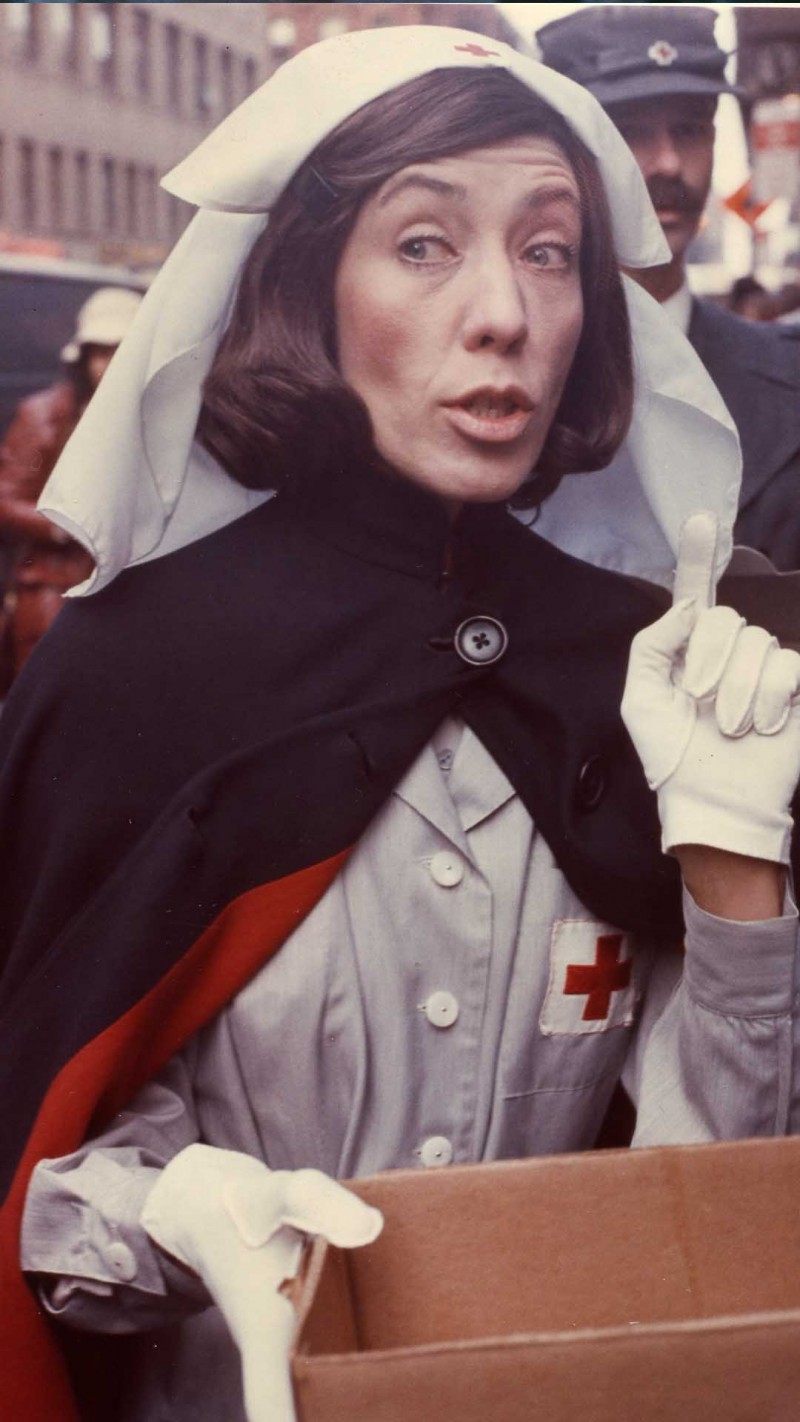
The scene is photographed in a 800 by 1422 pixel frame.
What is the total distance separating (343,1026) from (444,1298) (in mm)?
291

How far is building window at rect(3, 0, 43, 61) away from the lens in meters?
1.76

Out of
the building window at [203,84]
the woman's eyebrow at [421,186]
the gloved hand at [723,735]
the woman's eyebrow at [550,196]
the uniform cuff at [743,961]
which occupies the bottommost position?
the uniform cuff at [743,961]

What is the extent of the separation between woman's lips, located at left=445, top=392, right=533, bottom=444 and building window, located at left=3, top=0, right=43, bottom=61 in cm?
58

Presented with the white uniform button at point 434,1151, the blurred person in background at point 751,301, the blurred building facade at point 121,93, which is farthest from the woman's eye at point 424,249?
the white uniform button at point 434,1151

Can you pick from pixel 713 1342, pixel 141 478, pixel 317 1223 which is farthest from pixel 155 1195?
pixel 141 478

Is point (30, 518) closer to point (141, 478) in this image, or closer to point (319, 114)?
point (141, 478)

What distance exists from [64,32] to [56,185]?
15 centimetres

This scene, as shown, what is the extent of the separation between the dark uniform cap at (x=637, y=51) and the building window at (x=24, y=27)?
50 centimetres

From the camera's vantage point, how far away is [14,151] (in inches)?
70.4

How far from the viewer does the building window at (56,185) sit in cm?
182

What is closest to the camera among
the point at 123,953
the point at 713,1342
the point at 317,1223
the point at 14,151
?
the point at 713,1342

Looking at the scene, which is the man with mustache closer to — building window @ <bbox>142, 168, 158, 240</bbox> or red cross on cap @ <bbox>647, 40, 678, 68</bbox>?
red cross on cap @ <bbox>647, 40, 678, 68</bbox>

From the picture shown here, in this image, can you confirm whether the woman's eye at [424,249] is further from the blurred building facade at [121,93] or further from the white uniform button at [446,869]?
the white uniform button at [446,869]

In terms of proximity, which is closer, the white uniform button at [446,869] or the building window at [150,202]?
the white uniform button at [446,869]
